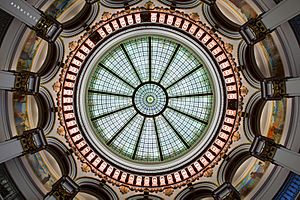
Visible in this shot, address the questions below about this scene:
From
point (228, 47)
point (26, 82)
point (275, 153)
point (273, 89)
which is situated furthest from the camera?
point (228, 47)

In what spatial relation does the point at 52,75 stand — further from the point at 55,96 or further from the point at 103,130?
the point at 103,130

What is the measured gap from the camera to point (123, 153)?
2659 centimetres

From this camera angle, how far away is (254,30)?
1631 cm

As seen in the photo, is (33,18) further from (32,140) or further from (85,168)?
(85,168)

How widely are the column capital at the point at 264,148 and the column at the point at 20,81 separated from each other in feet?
41.3

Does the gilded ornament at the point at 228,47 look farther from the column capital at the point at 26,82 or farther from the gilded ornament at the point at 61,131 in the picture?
the gilded ornament at the point at 61,131

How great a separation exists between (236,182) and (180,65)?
10100 mm

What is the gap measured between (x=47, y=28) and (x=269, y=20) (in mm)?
11089

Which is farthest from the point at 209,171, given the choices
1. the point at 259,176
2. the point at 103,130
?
the point at 103,130

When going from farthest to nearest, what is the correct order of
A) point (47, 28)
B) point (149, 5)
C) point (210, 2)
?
point (149, 5), point (210, 2), point (47, 28)

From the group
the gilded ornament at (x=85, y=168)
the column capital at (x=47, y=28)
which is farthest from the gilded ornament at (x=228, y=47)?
the gilded ornament at (x=85, y=168)

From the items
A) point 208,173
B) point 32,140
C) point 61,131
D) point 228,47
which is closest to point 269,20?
point 228,47

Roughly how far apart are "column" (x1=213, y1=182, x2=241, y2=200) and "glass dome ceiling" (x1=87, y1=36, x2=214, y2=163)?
5682 mm

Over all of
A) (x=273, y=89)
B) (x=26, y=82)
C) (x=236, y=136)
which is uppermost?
(x=26, y=82)
